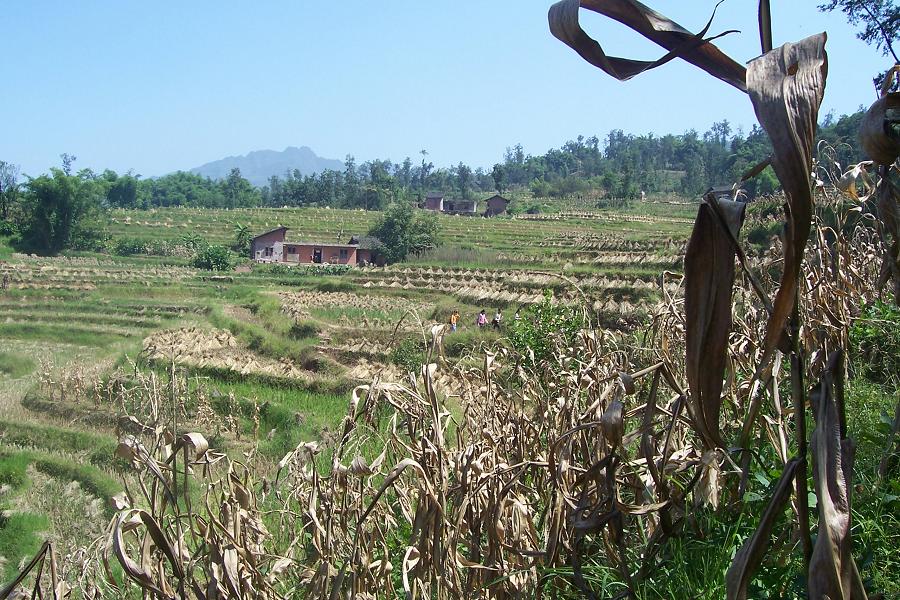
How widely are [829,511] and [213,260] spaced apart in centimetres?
4552

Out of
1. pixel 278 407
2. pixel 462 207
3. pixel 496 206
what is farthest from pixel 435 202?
pixel 278 407

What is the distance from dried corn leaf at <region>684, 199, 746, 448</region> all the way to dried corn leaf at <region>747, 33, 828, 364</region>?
0.21 ft

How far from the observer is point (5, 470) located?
12.7 meters

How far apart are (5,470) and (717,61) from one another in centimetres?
1459

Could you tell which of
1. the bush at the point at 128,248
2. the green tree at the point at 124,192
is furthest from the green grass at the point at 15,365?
the green tree at the point at 124,192

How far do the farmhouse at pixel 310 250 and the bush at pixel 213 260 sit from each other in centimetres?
395

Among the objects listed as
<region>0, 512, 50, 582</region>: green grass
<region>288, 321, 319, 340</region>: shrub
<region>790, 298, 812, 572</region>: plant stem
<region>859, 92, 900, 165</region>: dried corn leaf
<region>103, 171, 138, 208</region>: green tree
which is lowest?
<region>0, 512, 50, 582</region>: green grass

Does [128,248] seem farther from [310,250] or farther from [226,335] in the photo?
[226,335]

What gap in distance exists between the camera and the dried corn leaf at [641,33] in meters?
0.83

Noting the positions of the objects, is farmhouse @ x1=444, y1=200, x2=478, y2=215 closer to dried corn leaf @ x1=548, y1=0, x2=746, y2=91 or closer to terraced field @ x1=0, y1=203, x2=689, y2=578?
terraced field @ x1=0, y1=203, x2=689, y2=578

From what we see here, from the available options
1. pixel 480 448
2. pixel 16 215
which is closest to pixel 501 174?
pixel 16 215

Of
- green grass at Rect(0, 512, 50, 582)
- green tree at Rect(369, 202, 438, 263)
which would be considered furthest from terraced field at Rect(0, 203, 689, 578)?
green tree at Rect(369, 202, 438, 263)

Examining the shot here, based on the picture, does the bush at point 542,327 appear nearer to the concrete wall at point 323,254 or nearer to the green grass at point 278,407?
the green grass at point 278,407

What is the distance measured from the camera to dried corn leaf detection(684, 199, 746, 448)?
804mm
